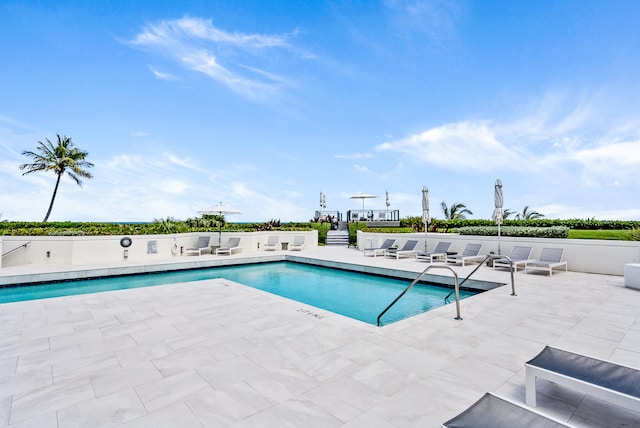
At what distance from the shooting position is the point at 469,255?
10750mm

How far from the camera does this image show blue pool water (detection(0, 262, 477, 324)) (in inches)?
265

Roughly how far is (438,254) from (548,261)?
315 centimetres

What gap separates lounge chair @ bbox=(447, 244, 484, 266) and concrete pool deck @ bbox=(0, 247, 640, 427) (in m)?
4.64

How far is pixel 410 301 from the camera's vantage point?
7.09 meters

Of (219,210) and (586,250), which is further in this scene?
(219,210)

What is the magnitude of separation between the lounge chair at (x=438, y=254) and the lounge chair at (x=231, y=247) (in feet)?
26.1

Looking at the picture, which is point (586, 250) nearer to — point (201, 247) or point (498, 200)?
point (498, 200)

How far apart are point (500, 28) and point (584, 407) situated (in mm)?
12760

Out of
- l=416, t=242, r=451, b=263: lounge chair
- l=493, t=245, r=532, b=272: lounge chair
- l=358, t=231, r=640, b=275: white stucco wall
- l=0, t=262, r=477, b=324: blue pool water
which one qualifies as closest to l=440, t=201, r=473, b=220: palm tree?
l=358, t=231, r=640, b=275: white stucco wall

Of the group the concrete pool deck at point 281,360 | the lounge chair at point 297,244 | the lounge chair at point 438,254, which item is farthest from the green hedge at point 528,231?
the lounge chair at point 297,244

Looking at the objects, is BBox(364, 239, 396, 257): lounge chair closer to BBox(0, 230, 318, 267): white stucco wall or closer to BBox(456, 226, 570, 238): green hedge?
BBox(456, 226, 570, 238): green hedge

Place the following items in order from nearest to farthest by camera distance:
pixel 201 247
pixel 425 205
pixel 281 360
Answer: pixel 281 360
pixel 425 205
pixel 201 247

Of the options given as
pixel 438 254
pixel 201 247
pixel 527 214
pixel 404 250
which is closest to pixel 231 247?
pixel 201 247

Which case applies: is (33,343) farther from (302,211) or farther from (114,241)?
(302,211)
